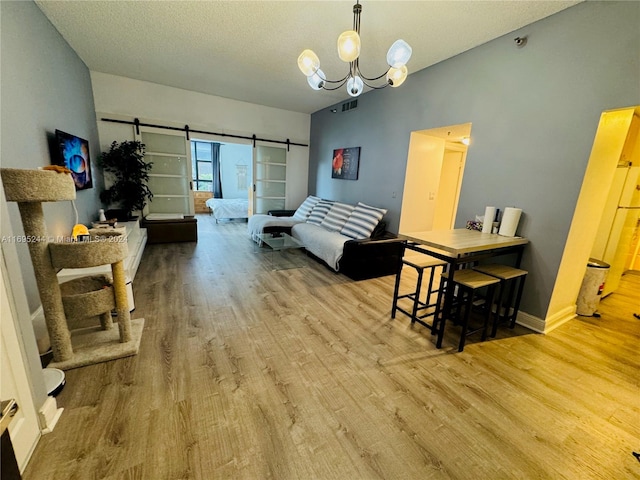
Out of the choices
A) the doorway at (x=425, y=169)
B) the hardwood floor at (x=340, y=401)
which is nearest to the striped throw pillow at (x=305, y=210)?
the doorway at (x=425, y=169)

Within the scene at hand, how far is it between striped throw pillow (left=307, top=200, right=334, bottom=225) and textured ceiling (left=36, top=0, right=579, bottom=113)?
212 centimetres

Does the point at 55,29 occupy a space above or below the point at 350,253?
above

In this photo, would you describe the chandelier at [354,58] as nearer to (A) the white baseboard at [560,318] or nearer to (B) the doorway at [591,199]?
(B) the doorway at [591,199]

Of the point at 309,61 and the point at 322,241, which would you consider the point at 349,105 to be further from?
the point at 309,61

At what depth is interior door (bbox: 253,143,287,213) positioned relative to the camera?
6121mm

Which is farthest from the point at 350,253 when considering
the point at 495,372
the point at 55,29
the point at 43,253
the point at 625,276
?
the point at 625,276

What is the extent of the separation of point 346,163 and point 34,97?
4141 mm

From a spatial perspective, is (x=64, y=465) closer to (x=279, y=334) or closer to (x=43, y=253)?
(x=43, y=253)

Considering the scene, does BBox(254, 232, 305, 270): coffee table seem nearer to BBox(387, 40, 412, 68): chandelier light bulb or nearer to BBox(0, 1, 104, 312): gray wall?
BBox(0, 1, 104, 312): gray wall

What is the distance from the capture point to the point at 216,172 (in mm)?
9109

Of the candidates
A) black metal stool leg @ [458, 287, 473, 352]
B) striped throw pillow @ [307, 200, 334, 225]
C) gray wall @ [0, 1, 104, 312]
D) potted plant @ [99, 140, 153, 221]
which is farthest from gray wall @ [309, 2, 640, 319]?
potted plant @ [99, 140, 153, 221]

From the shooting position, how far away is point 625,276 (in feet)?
13.8

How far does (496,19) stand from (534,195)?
1634 mm

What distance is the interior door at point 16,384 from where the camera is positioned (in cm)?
111
